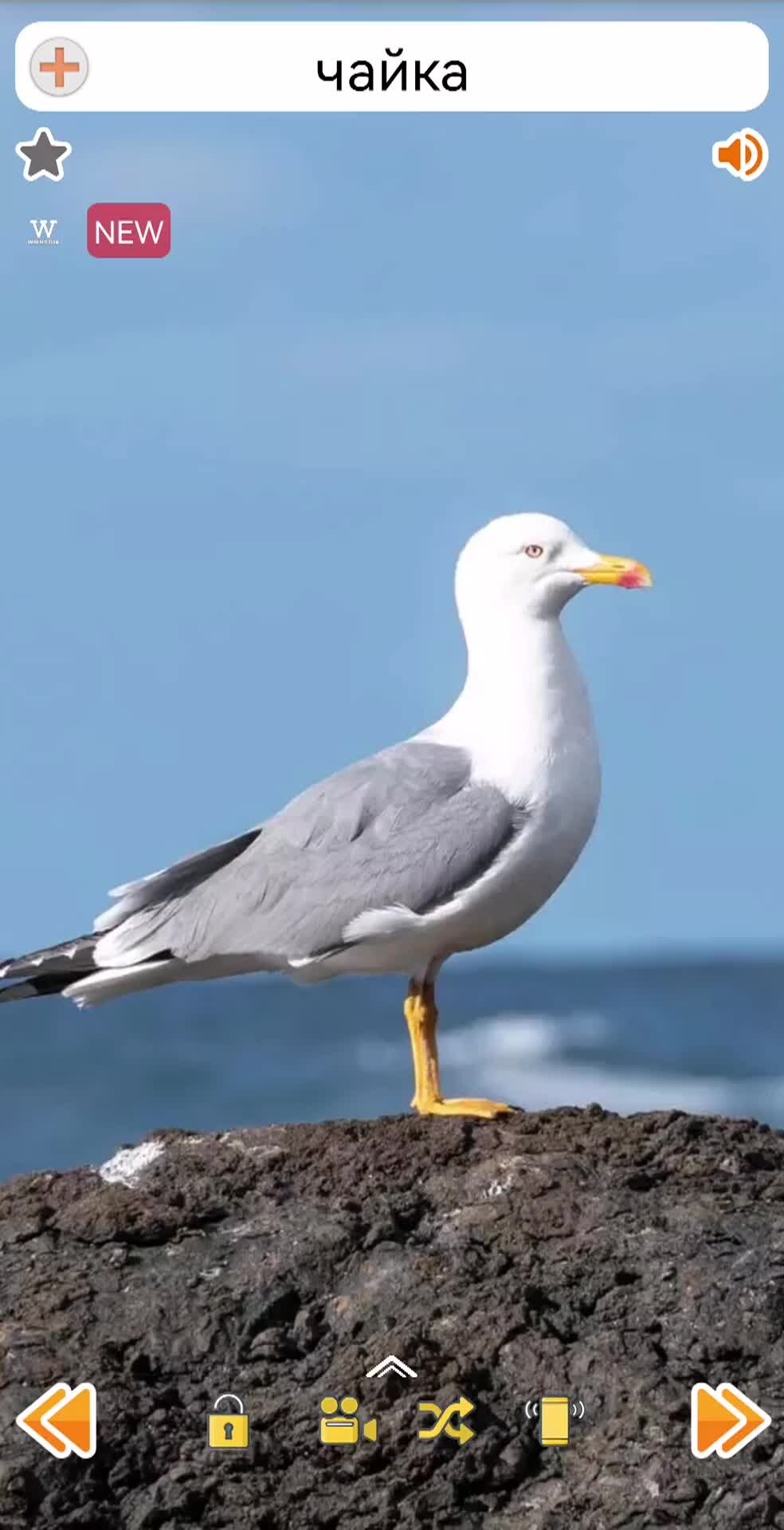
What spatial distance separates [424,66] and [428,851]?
2.58 metres

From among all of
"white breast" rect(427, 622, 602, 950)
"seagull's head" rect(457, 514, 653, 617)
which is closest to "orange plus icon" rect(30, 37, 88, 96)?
"seagull's head" rect(457, 514, 653, 617)

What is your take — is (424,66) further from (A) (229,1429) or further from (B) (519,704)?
(A) (229,1429)

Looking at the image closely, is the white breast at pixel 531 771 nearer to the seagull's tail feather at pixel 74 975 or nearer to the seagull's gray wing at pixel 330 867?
the seagull's gray wing at pixel 330 867

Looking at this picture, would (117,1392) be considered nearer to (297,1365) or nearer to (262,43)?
(297,1365)

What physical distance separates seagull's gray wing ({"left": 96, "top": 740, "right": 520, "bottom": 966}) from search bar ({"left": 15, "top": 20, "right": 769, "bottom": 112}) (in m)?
2.31

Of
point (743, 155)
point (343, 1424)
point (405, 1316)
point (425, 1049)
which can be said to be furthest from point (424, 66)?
point (343, 1424)

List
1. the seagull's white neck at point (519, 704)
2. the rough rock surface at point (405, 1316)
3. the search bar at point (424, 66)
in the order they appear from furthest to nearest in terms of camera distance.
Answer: the seagull's white neck at point (519, 704) < the search bar at point (424, 66) < the rough rock surface at point (405, 1316)

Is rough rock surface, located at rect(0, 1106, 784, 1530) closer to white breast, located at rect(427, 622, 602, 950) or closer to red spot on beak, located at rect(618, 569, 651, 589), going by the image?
white breast, located at rect(427, 622, 602, 950)

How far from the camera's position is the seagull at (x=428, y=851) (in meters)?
7.69

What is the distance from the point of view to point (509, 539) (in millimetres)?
7992

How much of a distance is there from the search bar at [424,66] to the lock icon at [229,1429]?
3871 mm

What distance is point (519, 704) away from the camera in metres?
7.92

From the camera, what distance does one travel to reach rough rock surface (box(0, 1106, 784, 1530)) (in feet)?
20.1

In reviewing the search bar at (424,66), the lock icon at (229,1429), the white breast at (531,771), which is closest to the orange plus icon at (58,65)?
the search bar at (424,66)
